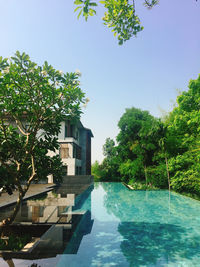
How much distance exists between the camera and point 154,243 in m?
6.73

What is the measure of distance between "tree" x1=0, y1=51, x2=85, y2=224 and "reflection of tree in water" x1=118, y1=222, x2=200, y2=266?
11.1 feet

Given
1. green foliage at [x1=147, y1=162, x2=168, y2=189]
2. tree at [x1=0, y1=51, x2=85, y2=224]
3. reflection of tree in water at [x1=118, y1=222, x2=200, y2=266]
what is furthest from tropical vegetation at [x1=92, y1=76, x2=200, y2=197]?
tree at [x1=0, y1=51, x2=85, y2=224]

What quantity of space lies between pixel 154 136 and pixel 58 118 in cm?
2027

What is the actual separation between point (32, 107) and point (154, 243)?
6.03 metres

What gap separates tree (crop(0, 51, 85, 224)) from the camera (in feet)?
18.3

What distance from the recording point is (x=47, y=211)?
10.7 meters

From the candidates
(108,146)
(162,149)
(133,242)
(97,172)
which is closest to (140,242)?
(133,242)

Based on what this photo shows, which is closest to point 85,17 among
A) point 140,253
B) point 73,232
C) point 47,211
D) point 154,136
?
point 140,253

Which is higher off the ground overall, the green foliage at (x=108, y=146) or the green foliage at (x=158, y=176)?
the green foliage at (x=108, y=146)

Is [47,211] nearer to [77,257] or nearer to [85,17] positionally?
[77,257]

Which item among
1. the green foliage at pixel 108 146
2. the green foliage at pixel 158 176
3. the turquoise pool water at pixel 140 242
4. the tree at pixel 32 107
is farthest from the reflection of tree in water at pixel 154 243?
the green foliage at pixel 108 146

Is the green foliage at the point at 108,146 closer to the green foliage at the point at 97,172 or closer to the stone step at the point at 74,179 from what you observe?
the green foliage at the point at 97,172

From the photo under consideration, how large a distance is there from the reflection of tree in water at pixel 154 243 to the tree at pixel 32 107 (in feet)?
11.1

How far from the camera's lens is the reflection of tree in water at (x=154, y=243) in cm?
565
